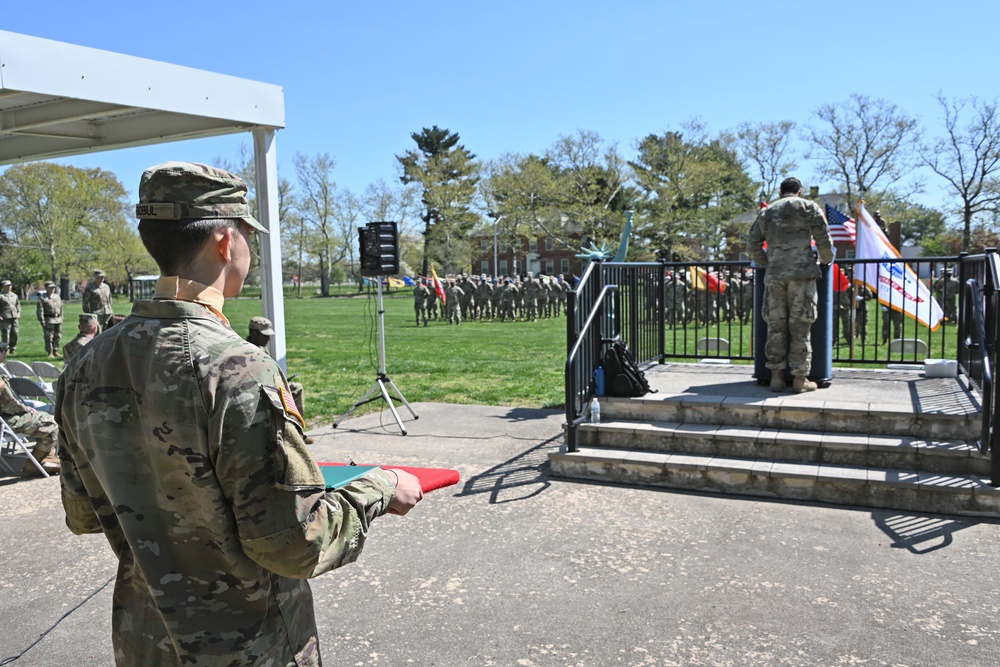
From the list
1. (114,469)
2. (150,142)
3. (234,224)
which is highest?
(150,142)

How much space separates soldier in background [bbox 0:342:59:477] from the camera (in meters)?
6.99

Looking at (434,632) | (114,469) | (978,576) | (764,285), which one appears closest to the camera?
(114,469)

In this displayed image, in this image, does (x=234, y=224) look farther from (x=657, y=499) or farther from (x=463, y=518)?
(x=657, y=499)

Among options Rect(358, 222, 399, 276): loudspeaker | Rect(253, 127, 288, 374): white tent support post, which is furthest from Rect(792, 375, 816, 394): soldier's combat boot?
Rect(253, 127, 288, 374): white tent support post

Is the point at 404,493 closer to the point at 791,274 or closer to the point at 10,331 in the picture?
the point at 791,274

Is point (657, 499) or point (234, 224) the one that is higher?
point (234, 224)

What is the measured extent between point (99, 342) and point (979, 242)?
47.0 m

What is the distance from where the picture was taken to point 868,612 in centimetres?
405

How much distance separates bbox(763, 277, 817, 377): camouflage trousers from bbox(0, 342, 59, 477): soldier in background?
21.8 ft

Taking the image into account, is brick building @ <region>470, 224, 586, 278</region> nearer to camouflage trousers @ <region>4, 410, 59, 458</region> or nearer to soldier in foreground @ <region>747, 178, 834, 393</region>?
soldier in foreground @ <region>747, 178, 834, 393</region>

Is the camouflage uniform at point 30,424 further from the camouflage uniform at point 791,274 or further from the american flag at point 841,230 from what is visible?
the american flag at point 841,230

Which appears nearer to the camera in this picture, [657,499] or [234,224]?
[234,224]

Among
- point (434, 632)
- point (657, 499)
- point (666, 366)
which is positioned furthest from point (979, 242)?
point (434, 632)

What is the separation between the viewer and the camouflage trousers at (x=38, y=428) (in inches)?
275
